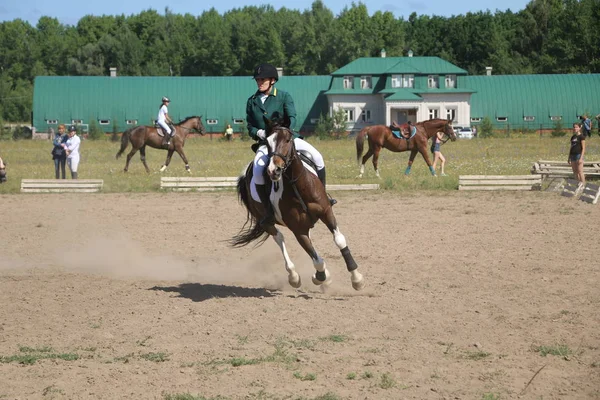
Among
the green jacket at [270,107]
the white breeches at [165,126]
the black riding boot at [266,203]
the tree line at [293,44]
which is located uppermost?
the tree line at [293,44]

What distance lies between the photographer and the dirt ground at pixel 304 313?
6.75 m

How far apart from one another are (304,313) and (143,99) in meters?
66.7

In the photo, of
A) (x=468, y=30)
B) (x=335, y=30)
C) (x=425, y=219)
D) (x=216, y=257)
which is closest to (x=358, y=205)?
(x=425, y=219)

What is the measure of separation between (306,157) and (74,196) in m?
15.2

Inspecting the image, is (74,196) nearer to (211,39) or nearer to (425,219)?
(425,219)

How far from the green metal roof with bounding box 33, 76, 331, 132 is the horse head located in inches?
2450

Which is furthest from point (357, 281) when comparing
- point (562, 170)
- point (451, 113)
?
point (451, 113)

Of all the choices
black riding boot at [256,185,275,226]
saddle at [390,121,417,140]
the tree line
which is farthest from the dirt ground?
the tree line

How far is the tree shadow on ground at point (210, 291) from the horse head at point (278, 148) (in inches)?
73.6

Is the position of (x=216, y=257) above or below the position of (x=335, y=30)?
below

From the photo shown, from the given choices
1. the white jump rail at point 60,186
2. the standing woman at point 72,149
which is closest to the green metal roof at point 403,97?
the standing woman at point 72,149

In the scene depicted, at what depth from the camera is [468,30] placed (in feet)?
356

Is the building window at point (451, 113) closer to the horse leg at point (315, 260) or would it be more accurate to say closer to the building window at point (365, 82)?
the building window at point (365, 82)

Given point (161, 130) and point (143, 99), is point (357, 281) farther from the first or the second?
point (143, 99)
